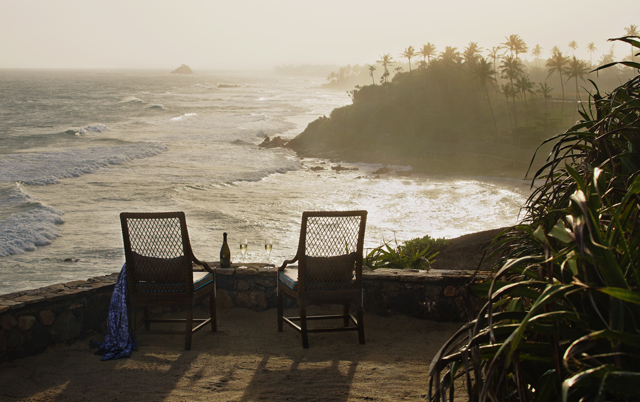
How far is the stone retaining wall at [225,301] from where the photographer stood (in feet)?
11.1

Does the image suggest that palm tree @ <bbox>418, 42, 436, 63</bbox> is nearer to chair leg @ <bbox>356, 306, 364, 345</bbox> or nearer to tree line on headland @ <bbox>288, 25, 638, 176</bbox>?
tree line on headland @ <bbox>288, 25, 638, 176</bbox>

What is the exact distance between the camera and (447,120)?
134ft

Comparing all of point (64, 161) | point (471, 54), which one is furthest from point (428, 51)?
point (64, 161)

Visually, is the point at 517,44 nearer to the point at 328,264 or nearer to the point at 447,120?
the point at 447,120

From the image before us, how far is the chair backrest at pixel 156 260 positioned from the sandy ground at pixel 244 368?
461 mm

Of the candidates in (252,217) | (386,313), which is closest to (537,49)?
(252,217)

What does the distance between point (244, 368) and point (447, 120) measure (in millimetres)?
39909

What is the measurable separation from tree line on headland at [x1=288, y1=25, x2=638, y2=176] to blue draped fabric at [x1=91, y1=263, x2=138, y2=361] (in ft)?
91.8

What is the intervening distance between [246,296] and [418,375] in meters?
1.85

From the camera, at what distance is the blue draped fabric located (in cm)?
351

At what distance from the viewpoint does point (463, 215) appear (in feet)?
56.4

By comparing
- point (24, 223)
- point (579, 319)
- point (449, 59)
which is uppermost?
A: point (449, 59)

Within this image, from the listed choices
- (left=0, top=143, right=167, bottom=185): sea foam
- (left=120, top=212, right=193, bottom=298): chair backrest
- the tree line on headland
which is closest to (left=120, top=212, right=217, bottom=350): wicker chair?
(left=120, top=212, right=193, bottom=298): chair backrest

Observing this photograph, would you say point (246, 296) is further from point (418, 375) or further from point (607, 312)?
point (607, 312)
